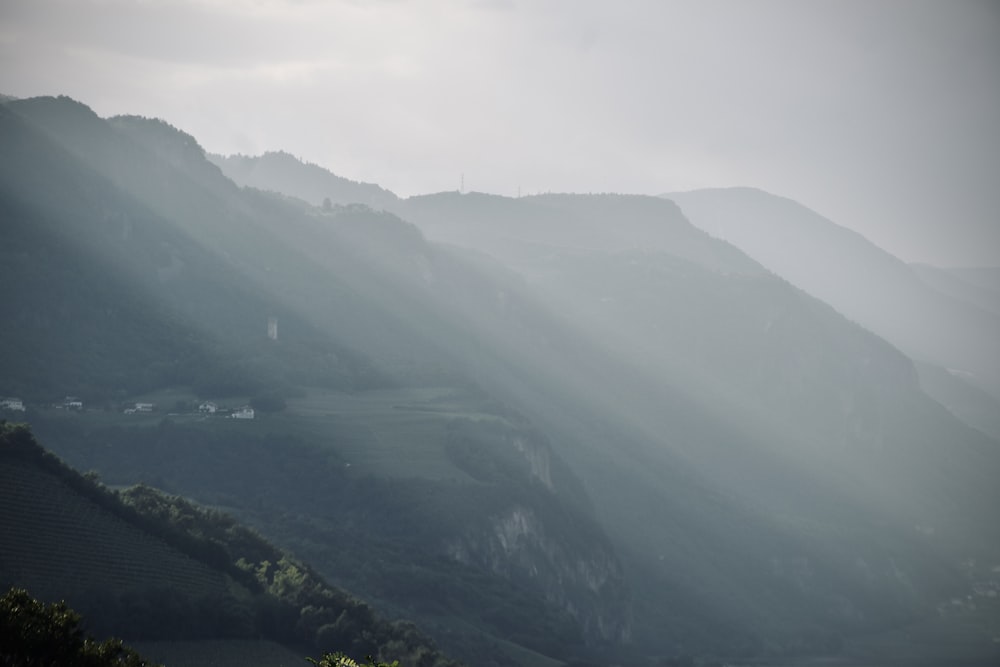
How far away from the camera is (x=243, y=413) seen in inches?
5827

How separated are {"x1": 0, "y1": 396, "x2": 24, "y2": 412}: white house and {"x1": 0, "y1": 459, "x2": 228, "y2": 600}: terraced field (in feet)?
147

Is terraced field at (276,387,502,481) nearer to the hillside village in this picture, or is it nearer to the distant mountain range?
the distant mountain range

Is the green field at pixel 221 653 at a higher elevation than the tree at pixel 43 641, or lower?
lower

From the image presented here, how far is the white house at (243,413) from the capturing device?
147 metres

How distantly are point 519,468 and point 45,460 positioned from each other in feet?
263

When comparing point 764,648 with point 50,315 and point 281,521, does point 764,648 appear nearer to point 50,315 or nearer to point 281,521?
point 281,521

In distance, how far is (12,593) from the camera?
41.8 metres

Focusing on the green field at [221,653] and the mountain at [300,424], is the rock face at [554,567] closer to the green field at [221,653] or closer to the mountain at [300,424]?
the mountain at [300,424]

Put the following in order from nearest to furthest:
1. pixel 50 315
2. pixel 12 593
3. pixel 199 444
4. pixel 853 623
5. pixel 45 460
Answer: pixel 12 593 → pixel 45 460 → pixel 199 444 → pixel 50 315 → pixel 853 623

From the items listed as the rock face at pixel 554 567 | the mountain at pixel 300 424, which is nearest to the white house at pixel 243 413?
the mountain at pixel 300 424

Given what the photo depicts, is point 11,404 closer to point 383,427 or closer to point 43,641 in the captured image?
point 383,427

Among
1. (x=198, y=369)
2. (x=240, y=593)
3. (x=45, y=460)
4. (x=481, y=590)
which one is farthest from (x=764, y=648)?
(x=45, y=460)

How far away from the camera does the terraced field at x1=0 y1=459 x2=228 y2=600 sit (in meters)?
76.2

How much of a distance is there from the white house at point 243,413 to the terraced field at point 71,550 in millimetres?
57410
